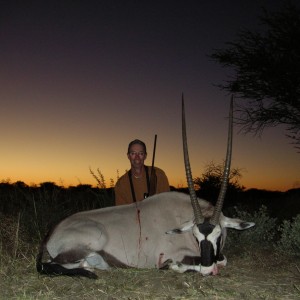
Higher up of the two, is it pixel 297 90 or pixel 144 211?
pixel 297 90

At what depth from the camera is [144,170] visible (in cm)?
533

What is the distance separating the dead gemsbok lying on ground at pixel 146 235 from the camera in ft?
12.5

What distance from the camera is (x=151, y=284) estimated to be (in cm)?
348

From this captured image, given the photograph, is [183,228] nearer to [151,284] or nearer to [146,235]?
[146,235]

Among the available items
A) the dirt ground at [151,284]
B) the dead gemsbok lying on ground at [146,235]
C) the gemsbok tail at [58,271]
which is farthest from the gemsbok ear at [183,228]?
the gemsbok tail at [58,271]

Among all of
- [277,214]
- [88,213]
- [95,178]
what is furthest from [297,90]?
[88,213]

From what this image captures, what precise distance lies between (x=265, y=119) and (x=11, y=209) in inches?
183

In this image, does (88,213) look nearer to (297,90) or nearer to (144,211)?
(144,211)

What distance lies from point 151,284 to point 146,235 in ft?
2.16

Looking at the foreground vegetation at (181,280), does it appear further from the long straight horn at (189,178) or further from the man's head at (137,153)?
the man's head at (137,153)

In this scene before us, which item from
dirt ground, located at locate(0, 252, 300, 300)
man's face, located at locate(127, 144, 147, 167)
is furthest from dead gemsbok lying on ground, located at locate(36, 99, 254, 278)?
man's face, located at locate(127, 144, 147, 167)

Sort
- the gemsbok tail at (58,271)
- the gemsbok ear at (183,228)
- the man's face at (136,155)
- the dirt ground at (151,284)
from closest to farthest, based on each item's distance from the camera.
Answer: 1. the dirt ground at (151,284)
2. the gemsbok tail at (58,271)
3. the gemsbok ear at (183,228)
4. the man's face at (136,155)

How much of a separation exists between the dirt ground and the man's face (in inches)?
62.7

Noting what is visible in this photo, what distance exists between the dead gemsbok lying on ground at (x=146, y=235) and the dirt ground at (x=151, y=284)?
0.45 feet
